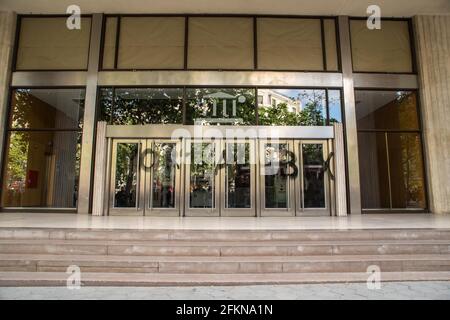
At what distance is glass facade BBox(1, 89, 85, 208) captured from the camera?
1071 cm

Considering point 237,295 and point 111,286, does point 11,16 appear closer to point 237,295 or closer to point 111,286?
point 111,286

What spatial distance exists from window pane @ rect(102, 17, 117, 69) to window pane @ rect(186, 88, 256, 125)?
284 cm

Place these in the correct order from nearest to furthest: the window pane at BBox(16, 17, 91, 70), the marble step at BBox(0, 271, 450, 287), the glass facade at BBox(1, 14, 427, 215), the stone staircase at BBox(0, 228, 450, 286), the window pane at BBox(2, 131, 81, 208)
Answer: the marble step at BBox(0, 271, 450, 287) < the stone staircase at BBox(0, 228, 450, 286) < the window pane at BBox(2, 131, 81, 208) < the glass facade at BBox(1, 14, 427, 215) < the window pane at BBox(16, 17, 91, 70)

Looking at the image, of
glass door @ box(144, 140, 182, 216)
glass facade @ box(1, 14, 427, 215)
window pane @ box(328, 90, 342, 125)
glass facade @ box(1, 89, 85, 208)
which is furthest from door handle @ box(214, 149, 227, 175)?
glass facade @ box(1, 89, 85, 208)

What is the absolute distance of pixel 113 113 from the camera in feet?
35.7

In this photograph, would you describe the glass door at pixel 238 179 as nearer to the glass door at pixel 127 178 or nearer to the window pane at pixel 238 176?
the window pane at pixel 238 176

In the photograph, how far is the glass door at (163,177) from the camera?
1023 cm

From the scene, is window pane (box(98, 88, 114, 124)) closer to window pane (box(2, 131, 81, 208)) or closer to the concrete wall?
window pane (box(2, 131, 81, 208))

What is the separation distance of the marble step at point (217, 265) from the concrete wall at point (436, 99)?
21.2 feet

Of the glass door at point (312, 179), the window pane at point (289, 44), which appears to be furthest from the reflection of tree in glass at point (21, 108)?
the glass door at point (312, 179)

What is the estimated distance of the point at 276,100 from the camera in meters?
11.1

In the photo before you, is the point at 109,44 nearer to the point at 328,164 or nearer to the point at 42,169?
the point at 42,169

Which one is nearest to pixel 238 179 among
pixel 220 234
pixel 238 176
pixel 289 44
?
pixel 238 176

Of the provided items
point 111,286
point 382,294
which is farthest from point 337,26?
point 111,286
